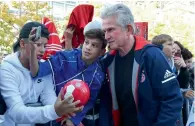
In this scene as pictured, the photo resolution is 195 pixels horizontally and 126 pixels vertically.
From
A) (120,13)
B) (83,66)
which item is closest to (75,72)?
(83,66)

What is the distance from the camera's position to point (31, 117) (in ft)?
8.04

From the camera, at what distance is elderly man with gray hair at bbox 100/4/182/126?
2.59 m

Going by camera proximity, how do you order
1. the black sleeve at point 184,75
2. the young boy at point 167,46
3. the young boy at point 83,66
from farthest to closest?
the black sleeve at point 184,75, the young boy at point 167,46, the young boy at point 83,66

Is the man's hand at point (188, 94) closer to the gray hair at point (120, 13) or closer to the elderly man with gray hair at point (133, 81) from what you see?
the elderly man with gray hair at point (133, 81)

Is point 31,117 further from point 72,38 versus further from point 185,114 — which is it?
point 185,114

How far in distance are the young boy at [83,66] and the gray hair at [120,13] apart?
24 centimetres

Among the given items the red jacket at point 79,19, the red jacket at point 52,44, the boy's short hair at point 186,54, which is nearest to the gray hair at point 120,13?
the red jacket at point 79,19

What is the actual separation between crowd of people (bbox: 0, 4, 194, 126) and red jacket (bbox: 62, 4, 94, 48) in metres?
0.46

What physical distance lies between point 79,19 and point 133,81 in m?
1.16

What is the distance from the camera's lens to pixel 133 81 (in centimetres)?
270

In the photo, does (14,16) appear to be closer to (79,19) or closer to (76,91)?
(79,19)

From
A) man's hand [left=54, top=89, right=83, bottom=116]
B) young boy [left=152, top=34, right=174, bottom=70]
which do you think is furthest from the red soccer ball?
young boy [left=152, top=34, right=174, bottom=70]

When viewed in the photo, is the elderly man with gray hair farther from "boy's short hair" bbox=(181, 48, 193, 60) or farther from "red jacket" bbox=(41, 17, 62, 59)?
"boy's short hair" bbox=(181, 48, 193, 60)

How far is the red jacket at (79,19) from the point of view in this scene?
3.46 m
